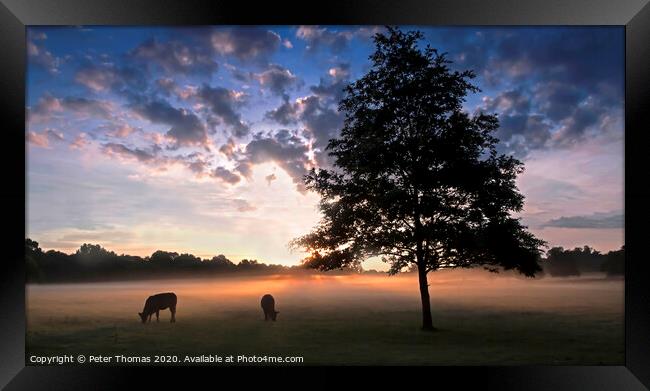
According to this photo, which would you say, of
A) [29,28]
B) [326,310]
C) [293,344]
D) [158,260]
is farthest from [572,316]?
[29,28]

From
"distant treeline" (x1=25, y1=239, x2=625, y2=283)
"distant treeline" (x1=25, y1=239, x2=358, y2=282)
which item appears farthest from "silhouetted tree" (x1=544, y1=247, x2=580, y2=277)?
"distant treeline" (x1=25, y1=239, x2=358, y2=282)

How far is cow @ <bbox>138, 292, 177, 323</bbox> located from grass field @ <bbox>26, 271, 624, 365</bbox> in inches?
6.5

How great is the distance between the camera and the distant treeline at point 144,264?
40.2 feet

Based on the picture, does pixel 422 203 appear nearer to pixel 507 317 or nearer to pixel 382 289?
pixel 382 289

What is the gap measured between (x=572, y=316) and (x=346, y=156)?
7.26 m

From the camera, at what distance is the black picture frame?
10.7 meters

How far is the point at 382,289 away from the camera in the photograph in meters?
13.8

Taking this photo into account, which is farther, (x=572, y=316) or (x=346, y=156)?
(x=346, y=156)

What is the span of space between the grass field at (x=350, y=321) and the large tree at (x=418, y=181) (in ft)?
2.44

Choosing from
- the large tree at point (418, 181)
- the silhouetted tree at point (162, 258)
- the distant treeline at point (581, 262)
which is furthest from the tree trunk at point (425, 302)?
the silhouetted tree at point (162, 258)

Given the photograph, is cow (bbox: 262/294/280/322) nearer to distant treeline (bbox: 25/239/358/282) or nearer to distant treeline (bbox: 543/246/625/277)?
distant treeline (bbox: 25/239/358/282)
